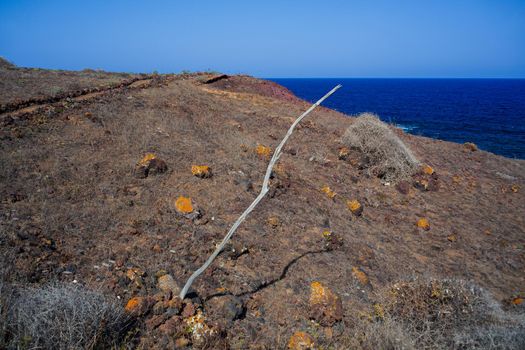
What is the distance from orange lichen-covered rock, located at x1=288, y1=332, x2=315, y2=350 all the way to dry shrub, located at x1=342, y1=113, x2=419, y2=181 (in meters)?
6.59

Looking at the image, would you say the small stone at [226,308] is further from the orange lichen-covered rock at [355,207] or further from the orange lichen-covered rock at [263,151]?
the orange lichen-covered rock at [263,151]

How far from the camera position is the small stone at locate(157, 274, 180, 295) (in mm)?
4344

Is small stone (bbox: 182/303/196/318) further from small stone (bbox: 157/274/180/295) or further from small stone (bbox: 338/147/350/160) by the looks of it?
small stone (bbox: 338/147/350/160)

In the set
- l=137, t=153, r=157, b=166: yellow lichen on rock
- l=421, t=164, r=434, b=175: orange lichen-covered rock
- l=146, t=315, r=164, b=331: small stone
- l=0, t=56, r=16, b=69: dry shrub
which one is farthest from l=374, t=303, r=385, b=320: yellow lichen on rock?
l=0, t=56, r=16, b=69: dry shrub

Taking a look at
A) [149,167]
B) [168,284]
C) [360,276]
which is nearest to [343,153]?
[360,276]

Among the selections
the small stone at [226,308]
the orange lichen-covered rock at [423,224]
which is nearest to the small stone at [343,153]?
the orange lichen-covered rock at [423,224]

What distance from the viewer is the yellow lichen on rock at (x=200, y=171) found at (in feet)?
23.0

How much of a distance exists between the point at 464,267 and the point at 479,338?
344 centimetres

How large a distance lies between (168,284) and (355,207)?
15.8 ft

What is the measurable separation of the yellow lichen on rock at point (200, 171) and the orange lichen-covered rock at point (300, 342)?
3800mm

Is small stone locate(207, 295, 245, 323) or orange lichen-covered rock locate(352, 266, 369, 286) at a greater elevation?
small stone locate(207, 295, 245, 323)

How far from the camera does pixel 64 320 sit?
3131mm

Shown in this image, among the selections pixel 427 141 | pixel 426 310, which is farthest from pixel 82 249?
pixel 427 141

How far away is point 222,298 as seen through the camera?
4465mm
